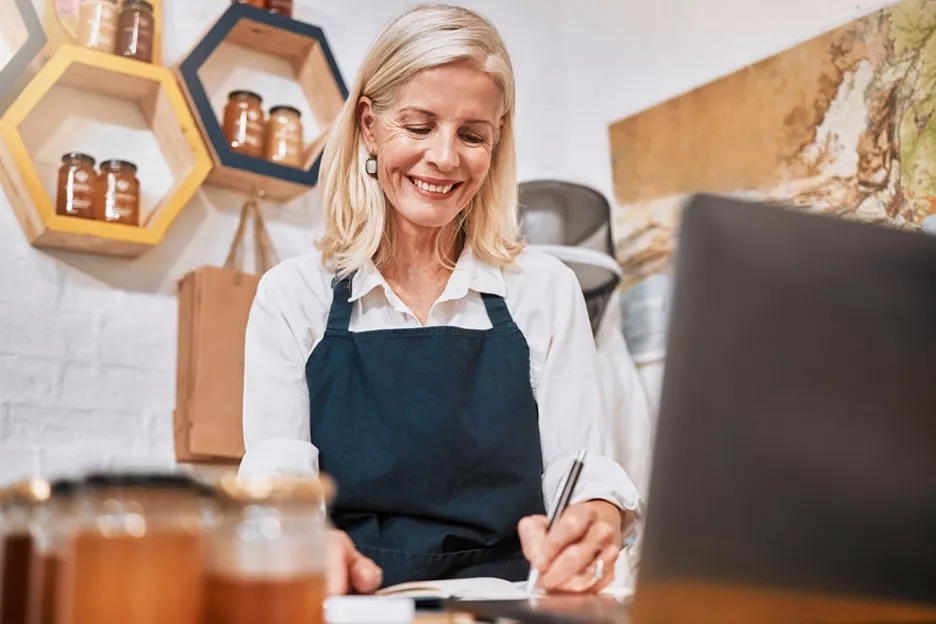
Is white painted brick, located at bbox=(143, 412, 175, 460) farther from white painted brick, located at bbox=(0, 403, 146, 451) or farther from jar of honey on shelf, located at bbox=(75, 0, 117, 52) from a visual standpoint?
jar of honey on shelf, located at bbox=(75, 0, 117, 52)

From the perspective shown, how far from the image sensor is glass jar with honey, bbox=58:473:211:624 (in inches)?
19.8

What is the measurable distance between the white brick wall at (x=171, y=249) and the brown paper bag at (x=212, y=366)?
10 centimetres

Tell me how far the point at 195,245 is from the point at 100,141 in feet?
1.05

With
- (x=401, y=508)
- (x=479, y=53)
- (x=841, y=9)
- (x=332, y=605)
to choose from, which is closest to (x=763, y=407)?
(x=332, y=605)

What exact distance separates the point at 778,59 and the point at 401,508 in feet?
5.25

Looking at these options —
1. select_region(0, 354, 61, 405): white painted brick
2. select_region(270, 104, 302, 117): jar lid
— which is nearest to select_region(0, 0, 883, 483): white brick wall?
select_region(0, 354, 61, 405): white painted brick

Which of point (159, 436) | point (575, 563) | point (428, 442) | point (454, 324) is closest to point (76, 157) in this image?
point (159, 436)

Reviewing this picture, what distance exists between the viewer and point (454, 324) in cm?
146

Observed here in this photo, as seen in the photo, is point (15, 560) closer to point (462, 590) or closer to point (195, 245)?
point (462, 590)

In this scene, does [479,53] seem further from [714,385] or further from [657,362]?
[657,362]

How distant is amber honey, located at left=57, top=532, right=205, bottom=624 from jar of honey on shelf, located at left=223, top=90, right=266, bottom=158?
72.0 inches

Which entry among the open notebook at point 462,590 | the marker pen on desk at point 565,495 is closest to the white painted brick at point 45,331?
the open notebook at point 462,590

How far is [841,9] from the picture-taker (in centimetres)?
219

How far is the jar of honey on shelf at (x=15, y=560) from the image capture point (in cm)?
56
